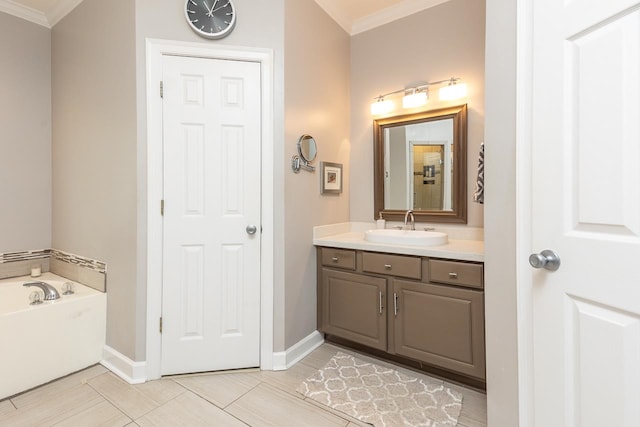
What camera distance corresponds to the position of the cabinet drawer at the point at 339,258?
2266 millimetres

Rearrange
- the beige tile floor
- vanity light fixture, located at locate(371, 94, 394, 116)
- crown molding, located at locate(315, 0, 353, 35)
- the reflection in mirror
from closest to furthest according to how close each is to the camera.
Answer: the beige tile floor, the reflection in mirror, crown molding, located at locate(315, 0, 353, 35), vanity light fixture, located at locate(371, 94, 394, 116)

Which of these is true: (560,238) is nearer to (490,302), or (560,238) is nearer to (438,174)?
(490,302)

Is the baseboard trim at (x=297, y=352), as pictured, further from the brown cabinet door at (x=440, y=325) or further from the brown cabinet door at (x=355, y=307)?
the brown cabinet door at (x=440, y=325)

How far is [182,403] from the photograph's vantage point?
5.67ft

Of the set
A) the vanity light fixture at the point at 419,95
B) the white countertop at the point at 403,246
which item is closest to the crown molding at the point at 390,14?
the vanity light fixture at the point at 419,95

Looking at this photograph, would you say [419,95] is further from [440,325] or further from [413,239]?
[440,325]

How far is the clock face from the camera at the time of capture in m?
1.90

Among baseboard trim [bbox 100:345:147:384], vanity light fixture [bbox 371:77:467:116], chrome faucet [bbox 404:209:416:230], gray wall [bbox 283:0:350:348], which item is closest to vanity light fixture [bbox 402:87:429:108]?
vanity light fixture [bbox 371:77:467:116]

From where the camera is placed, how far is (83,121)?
235 cm

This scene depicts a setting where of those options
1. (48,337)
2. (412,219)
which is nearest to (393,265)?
(412,219)

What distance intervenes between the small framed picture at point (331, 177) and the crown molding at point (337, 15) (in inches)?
50.2

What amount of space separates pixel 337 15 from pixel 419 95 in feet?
3.41

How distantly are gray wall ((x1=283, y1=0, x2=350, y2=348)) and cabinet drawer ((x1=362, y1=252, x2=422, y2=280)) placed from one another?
0.48 metres

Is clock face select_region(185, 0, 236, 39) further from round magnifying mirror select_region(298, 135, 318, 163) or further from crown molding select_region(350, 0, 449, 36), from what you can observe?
crown molding select_region(350, 0, 449, 36)
